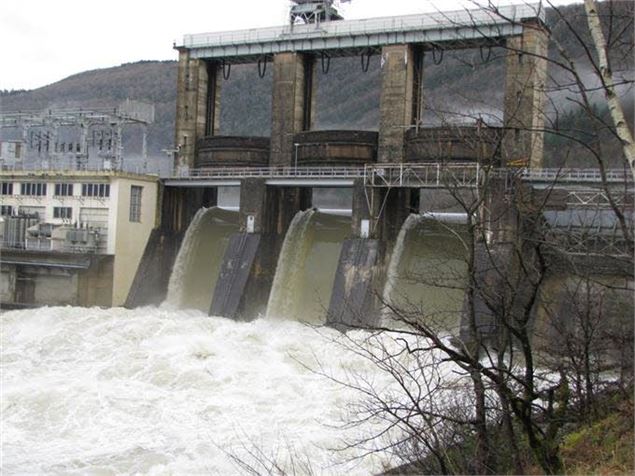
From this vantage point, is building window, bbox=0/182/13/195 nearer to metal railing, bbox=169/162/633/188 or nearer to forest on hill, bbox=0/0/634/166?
metal railing, bbox=169/162/633/188

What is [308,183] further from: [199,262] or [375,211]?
[199,262]

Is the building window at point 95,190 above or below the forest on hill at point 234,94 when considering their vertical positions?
below

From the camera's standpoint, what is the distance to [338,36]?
27.8 m

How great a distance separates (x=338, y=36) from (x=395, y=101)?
3694mm

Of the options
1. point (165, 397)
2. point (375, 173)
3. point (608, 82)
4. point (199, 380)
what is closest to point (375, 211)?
point (375, 173)

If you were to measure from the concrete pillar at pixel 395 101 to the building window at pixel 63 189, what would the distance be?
12845 mm

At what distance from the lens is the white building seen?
2809 cm

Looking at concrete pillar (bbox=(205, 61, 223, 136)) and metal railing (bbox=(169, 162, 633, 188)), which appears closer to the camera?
metal railing (bbox=(169, 162, 633, 188))

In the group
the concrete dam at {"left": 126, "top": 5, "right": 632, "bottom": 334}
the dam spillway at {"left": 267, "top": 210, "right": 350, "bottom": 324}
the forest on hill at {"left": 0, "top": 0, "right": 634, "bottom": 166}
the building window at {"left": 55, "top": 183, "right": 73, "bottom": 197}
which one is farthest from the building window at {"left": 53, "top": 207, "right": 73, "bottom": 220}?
the forest on hill at {"left": 0, "top": 0, "right": 634, "bottom": 166}

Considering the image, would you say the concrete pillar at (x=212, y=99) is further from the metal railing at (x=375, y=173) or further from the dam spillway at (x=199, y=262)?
the dam spillway at (x=199, y=262)

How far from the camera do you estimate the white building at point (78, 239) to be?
2809 cm

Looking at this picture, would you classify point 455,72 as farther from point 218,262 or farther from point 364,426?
point 364,426

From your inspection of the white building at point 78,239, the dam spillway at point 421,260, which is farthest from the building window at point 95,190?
the dam spillway at point 421,260

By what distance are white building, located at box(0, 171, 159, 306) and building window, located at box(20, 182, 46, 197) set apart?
66 mm
